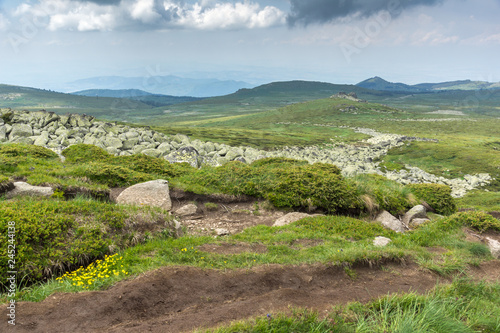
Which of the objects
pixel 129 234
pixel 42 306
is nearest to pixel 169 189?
pixel 129 234

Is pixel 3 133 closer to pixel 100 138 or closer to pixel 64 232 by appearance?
pixel 100 138

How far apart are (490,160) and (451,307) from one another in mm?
75279

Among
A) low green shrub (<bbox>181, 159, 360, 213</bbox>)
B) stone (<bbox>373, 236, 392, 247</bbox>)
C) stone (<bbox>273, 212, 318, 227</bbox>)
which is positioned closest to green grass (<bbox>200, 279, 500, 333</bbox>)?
stone (<bbox>373, 236, 392, 247</bbox>)

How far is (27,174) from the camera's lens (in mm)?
14617

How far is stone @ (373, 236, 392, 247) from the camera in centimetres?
1135

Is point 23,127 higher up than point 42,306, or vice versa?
point 23,127

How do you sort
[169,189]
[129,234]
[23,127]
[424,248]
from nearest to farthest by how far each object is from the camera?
[129,234] → [424,248] → [169,189] → [23,127]

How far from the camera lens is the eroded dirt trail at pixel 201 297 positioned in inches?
228

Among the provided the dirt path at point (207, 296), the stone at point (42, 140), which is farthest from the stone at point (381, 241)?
the stone at point (42, 140)

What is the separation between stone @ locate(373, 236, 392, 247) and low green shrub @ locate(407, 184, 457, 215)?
10.5 m

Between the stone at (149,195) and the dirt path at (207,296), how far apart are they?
215 inches

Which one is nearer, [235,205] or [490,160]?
[235,205]

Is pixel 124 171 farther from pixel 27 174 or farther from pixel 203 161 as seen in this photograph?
pixel 203 161

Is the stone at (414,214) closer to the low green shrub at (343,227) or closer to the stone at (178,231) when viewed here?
the low green shrub at (343,227)
